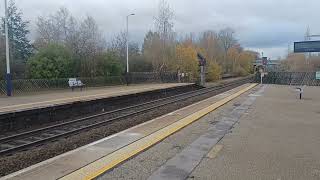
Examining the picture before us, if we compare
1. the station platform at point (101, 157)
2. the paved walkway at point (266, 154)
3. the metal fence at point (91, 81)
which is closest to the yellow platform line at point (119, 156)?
the station platform at point (101, 157)

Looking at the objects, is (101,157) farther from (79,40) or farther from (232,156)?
(79,40)

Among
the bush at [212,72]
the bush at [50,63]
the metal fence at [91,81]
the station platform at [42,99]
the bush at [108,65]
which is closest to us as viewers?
the station platform at [42,99]

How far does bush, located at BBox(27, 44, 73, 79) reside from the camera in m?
43.2

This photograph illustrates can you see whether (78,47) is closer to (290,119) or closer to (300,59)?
(290,119)

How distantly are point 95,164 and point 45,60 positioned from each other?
36995 millimetres

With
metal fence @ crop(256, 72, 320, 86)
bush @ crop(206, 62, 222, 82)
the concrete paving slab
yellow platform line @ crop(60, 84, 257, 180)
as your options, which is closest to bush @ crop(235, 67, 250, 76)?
metal fence @ crop(256, 72, 320, 86)

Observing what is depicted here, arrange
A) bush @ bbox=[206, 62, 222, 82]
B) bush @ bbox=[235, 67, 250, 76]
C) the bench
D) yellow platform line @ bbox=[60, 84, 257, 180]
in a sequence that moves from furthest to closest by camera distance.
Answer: bush @ bbox=[235, 67, 250, 76] < bush @ bbox=[206, 62, 222, 82] < the bench < yellow platform line @ bbox=[60, 84, 257, 180]

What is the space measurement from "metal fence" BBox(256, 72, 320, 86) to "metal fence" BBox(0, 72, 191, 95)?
27.6 meters

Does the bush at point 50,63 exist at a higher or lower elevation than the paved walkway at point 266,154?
higher

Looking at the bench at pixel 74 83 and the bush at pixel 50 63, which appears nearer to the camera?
the bench at pixel 74 83

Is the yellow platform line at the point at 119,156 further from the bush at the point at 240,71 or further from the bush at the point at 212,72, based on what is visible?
the bush at the point at 240,71

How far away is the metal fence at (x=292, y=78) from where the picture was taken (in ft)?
273

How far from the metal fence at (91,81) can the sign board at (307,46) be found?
33535mm

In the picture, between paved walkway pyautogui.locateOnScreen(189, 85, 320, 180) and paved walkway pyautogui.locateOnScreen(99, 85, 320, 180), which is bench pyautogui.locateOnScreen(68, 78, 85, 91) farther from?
paved walkway pyautogui.locateOnScreen(189, 85, 320, 180)
